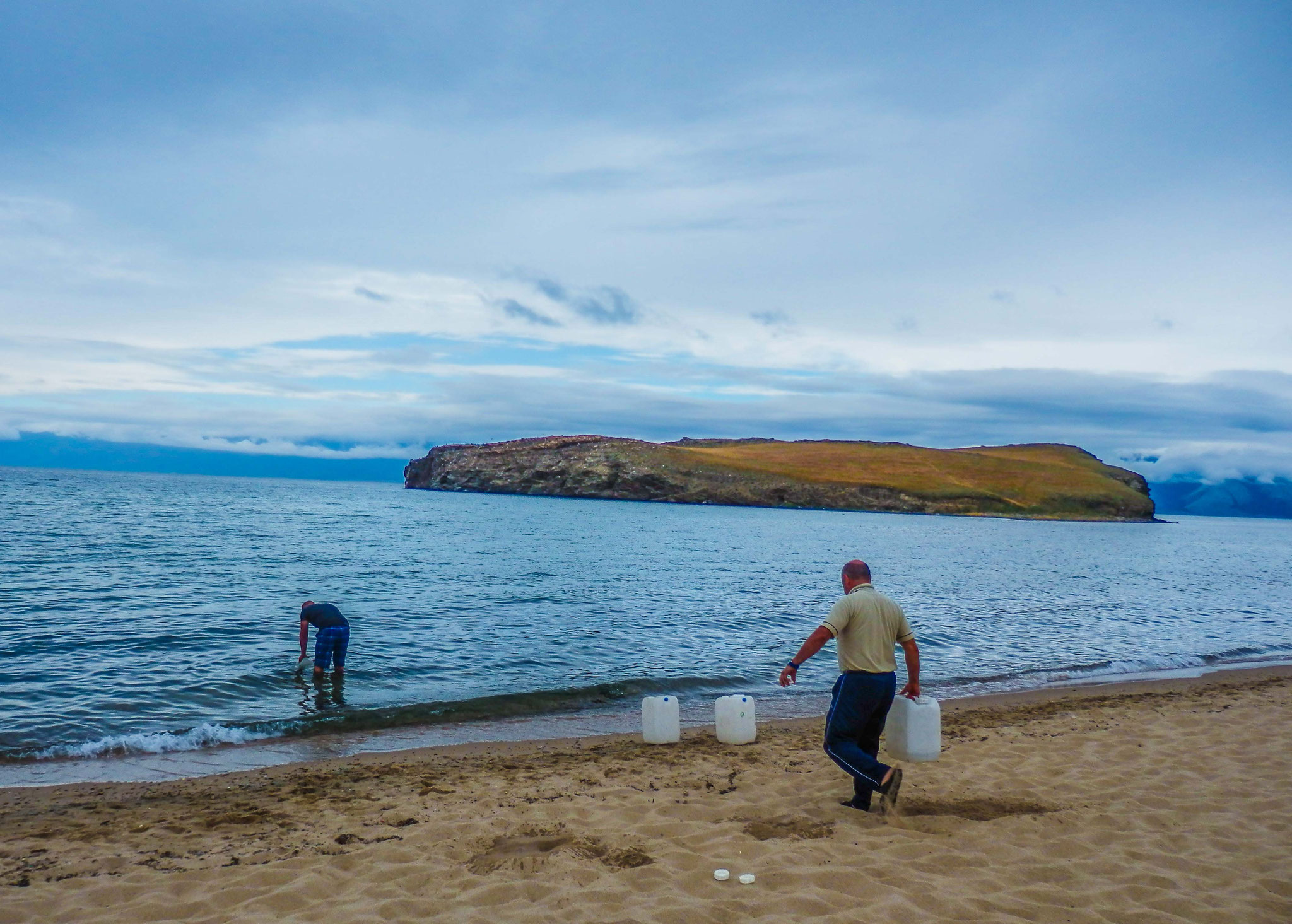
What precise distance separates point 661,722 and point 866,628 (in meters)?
4.78

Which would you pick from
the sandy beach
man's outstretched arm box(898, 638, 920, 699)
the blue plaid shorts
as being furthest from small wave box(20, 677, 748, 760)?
man's outstretched arm box(898, 638, 920, 699)

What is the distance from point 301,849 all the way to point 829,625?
5538mm

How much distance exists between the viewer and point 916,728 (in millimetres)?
10383

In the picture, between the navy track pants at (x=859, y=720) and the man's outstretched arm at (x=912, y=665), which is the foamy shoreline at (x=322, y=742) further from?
the navy track pants at (x=859, y=720)

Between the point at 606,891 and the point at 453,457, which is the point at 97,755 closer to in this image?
the point at 606,891

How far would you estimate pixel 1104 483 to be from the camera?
597 ft

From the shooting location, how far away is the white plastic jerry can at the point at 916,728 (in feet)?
33.8

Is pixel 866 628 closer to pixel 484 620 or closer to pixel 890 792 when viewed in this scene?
pixel 890 792

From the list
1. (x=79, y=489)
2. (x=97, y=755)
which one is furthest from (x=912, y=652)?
(x=79, y=489)

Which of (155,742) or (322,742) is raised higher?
(155,742)

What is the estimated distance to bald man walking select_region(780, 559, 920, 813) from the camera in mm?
8352

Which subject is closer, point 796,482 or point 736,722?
point 736,722

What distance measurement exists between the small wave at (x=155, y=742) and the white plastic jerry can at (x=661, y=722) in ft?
19.6

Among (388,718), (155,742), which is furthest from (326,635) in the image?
(155,742)
